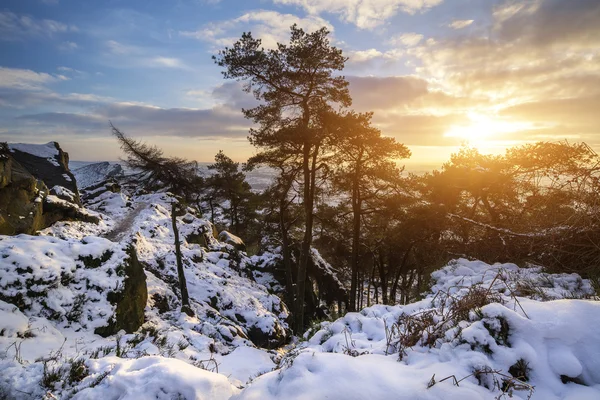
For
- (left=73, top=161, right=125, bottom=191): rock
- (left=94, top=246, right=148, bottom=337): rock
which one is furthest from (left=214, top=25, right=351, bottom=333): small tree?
(left=73, top=161, right=125, bottom=191): rock

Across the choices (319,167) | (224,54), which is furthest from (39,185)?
(319,167)

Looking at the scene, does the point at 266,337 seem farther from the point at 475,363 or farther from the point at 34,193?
the point at 475,363

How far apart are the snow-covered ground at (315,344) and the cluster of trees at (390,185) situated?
101 centimetres

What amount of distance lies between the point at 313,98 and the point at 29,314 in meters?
11.2

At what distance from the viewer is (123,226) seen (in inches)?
615

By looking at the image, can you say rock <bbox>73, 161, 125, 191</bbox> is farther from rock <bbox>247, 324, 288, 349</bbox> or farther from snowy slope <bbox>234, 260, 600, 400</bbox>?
snowy slope <bbox>234, 260, 600, 400</bbox>

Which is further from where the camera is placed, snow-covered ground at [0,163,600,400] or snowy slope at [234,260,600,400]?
snow-covered ground at [0,163,600,400]

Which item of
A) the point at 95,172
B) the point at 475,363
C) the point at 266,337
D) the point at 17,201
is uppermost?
the point at 95,172

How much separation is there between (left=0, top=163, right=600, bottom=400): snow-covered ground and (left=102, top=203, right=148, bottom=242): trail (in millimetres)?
5051

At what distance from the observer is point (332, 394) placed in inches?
85.5

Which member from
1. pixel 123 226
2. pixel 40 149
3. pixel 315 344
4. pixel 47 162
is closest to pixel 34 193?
pixel 123 226

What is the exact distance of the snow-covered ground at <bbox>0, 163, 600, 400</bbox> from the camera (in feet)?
7.60

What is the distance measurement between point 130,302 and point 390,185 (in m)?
11.5

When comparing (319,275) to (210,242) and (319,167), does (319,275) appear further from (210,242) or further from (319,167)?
(319,167)
